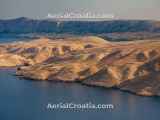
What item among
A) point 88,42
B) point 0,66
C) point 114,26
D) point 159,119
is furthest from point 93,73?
point 114,26

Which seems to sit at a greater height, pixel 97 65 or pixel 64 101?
pixel 64 101

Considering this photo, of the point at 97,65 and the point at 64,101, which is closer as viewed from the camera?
the point at 64,101

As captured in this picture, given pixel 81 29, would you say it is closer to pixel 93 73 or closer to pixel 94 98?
pixel 93 73

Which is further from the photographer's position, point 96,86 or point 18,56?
point 18,56

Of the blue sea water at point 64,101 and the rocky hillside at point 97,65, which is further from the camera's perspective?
the rocky hillside at point 97,65
